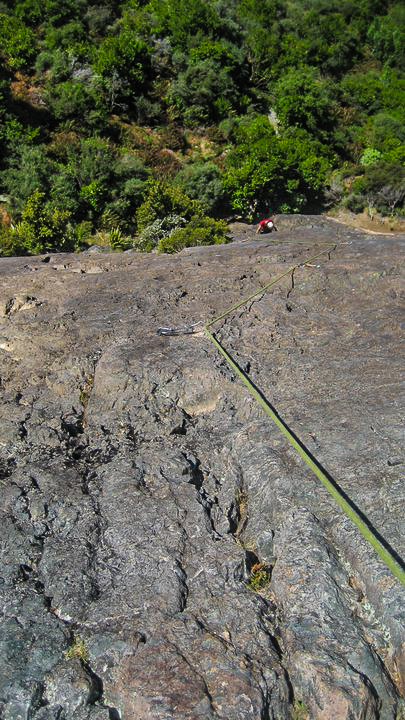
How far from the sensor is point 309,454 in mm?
6008

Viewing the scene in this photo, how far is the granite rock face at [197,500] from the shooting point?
13.8 feet

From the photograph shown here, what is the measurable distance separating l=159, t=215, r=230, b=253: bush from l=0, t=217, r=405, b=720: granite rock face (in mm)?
3984

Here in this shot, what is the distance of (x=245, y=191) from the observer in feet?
65.9

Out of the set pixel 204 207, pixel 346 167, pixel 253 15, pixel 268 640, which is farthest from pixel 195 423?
pixel 253 15

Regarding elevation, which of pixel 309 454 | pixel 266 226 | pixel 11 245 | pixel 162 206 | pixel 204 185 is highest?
pixel 309 454

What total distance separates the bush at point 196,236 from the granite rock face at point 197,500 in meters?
3.98

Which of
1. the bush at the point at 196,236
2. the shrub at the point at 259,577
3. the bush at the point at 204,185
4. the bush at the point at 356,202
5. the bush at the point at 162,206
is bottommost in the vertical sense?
the bush at the point at 356,202

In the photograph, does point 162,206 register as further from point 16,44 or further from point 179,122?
point 16,44

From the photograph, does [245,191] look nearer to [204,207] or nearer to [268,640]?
[204,207]

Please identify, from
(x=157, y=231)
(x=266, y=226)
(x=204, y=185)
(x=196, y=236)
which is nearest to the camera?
(x=196, y=236)

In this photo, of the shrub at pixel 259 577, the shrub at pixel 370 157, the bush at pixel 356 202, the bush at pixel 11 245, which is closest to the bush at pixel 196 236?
the bush at pixel 11 245

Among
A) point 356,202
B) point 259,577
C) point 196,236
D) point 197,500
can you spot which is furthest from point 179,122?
point 259,577

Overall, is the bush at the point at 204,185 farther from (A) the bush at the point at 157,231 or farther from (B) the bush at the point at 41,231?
(B) the bush at the point at 41,231

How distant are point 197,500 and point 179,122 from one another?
2393 centimetres
